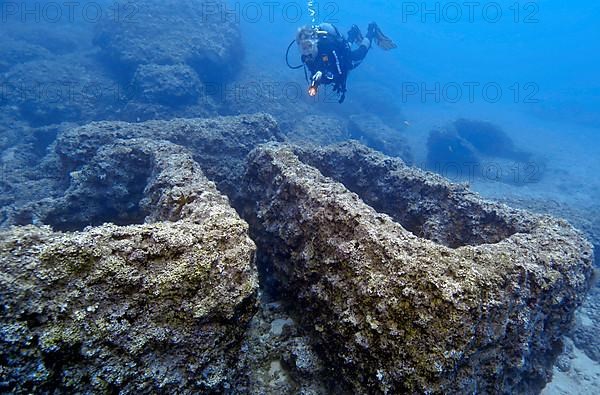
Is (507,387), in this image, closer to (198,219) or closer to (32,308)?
(198,219)

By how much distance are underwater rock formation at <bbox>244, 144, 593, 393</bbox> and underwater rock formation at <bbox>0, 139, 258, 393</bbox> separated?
0.83 m

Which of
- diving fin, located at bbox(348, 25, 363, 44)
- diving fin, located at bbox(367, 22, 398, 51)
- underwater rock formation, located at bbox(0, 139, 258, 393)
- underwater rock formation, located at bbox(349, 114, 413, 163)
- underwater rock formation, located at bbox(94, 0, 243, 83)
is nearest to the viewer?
underwater rock formation, located at bbox(0, 139, 258, 393)

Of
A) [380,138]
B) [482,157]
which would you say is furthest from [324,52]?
[482,157]

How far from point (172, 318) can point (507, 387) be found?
3.27 meters

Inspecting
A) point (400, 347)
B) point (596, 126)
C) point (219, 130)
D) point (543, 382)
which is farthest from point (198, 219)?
point (596, 126)

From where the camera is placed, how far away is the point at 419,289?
7.50 feet

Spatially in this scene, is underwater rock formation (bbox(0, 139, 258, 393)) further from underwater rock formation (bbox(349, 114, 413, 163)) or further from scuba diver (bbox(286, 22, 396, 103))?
underwater rock formation (bbox(349, 114, 413, 163))

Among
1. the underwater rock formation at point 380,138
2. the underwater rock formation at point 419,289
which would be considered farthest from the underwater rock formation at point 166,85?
the underwater rock formation at point 419,289

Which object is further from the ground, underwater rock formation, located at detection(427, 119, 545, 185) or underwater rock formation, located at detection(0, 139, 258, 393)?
underwater rock formation, located at detection(427, 119, 545, 185)

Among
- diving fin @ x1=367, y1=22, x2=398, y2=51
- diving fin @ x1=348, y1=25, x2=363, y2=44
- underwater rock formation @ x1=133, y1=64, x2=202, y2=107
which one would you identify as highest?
diving fin @ x1=367, y1=22, x2=398, y2=51

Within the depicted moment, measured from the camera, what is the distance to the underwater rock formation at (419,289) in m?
2.18

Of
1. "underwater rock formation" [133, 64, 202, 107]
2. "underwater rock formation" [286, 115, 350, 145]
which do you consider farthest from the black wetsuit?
"underwater rock formation" [133, 64, 202, 107]

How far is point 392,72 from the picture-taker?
4656cm

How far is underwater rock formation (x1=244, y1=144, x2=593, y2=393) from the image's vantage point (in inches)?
85.9
